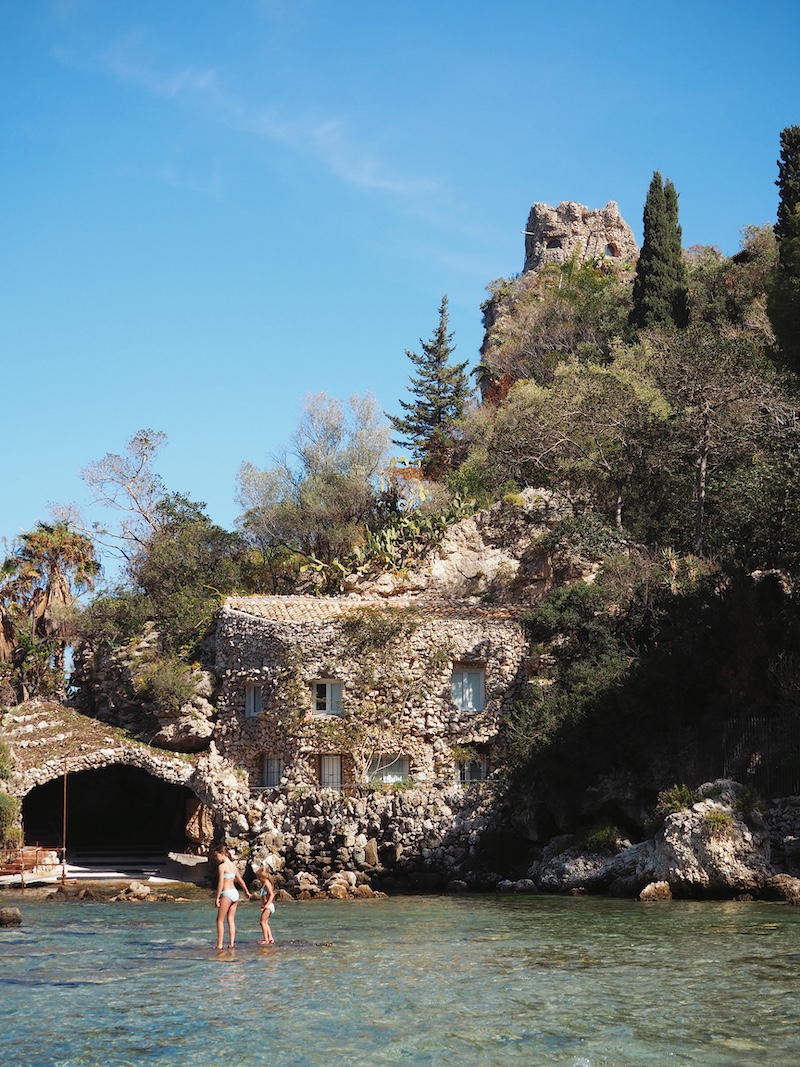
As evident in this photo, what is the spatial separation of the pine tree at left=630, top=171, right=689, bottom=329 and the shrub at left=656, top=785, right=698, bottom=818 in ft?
94.5

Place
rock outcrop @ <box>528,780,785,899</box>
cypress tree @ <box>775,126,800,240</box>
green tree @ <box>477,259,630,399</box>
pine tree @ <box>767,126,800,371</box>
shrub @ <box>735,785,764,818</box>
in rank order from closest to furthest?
rock outcrop @ <box>528,780,785,899</box> < shrub @ <box>735,785,764,818</box> < pine tree @ <box>767,126,800,371</box> < cypress tree @ <box>775,126,800,240</box> < green tree @ <box>477,259,630,399</box>

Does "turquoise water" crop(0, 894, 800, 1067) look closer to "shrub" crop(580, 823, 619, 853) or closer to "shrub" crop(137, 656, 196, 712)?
"shrub" crop(580, 823, 619, 853)

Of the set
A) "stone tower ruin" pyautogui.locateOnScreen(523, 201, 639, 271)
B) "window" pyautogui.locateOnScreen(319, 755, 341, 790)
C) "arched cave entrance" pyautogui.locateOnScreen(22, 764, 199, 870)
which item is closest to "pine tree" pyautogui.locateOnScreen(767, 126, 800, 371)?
"window" pyautogui.locateOnScreen(319, 755, 341, 790)

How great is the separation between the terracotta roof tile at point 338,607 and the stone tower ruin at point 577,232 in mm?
47599

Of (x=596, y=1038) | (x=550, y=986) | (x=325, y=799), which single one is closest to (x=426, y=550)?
(x=325, y=799)

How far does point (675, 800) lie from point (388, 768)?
10.6 m

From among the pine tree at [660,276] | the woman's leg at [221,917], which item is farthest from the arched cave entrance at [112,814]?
the pine tree at [660,276]

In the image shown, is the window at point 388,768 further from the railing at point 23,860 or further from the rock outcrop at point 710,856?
the railing at point 23,860

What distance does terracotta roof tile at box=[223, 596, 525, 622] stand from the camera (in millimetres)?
38812

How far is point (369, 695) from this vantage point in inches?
1460

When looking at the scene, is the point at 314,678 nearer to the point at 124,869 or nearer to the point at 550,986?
the point at 124,869

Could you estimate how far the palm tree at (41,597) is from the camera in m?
43.5

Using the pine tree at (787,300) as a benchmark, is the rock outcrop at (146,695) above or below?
below

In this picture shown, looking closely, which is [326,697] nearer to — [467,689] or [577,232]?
[467,689]
